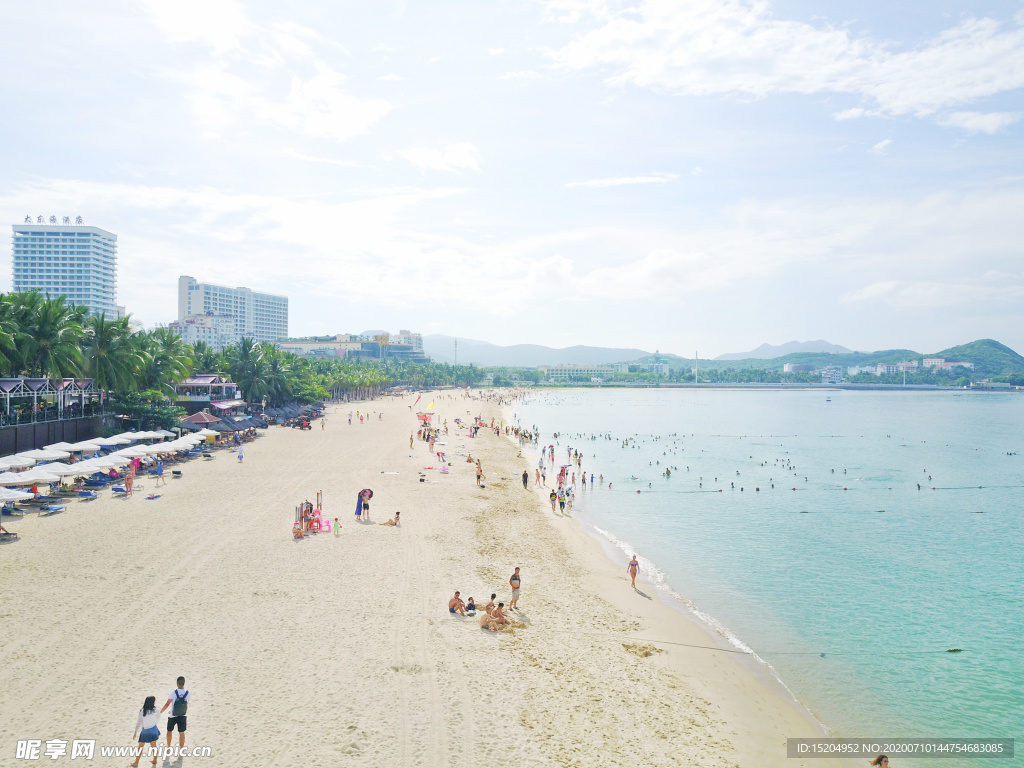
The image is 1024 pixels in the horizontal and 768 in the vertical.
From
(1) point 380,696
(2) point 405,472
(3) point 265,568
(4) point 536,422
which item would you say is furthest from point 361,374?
(1) point 380,696

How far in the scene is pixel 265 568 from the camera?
16.8 meters

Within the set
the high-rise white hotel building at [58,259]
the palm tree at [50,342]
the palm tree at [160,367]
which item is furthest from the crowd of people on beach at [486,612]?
the high-rise white hotel building at [58,259]

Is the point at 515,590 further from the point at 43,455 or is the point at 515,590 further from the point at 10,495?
the point at 43,455

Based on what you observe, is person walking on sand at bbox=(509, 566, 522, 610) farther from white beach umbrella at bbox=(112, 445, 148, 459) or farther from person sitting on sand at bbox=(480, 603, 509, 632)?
white beach umbrella at bbox=(112, 445, 148, 459)

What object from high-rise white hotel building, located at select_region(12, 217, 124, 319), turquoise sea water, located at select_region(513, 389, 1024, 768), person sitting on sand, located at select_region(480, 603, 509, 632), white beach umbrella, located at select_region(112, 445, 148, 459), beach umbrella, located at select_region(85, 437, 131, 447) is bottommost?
turquoise sea water, located at select_region(513, 389, 1024, 768)

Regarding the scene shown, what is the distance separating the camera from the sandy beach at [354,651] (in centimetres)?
958

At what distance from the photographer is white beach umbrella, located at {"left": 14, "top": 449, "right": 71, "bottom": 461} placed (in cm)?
2461

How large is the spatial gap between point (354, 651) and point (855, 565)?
64.2ft

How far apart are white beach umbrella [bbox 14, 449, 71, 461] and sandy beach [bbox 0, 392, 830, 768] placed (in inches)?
181

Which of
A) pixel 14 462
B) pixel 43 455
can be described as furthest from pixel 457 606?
pixel 43 455

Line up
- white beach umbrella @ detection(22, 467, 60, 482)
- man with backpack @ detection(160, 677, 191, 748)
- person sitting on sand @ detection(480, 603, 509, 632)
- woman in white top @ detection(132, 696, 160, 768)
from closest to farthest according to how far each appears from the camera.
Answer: woman in white top @ detection(132, 696, 160, 768)
man with backpack @ detection(160, 677, 191, 748)
person sitting on sand @ detection(480, 603, 509, 632)
white beach umbrella @ detection(22, 467, 60, 482)

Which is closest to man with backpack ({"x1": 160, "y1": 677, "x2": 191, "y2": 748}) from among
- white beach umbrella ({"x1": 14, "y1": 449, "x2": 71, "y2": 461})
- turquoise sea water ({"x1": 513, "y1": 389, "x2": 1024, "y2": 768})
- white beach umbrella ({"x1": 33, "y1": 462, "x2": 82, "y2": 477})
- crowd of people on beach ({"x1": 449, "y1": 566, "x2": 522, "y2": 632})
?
crowd of people on beach ({"x1": 449, "y1": 566, "x2": 522, "y2": 632})

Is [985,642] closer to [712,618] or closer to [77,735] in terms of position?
[712,618]

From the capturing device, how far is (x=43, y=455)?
2531cm
